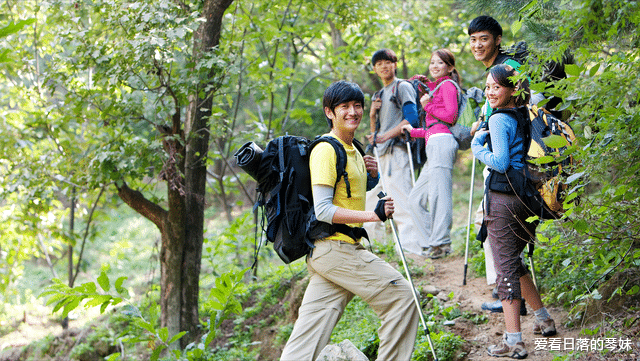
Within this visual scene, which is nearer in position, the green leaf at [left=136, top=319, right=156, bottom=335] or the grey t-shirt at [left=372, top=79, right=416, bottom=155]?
the green leaf at [left=136, top=319, right=156, bottom=335]

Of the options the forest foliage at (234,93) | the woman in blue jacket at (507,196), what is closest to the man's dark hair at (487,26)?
the forest foliage at (234,93)

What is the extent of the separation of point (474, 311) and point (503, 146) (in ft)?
6.61

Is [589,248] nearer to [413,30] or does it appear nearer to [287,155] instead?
[287,155]

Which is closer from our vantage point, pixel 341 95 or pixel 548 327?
pixel 341 95

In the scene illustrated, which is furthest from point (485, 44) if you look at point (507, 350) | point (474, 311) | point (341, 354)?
point (341, 354)

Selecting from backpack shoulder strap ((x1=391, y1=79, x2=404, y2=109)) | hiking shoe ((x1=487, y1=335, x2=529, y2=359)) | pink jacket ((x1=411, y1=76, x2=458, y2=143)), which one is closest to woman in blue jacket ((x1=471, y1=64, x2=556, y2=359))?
hiking shoe ((x1=487, y1=335, x2=529, y2=359))

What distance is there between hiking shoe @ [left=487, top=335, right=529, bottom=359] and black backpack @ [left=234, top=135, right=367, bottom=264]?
4.85 ft

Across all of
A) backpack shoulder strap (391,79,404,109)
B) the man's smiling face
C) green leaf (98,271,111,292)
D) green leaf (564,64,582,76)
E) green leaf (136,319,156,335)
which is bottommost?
green leaf (136,319,156,335)

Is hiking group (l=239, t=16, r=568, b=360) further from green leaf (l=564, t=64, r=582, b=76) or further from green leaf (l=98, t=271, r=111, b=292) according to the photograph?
green leaf (l=98, t=271, r=111, b=292)

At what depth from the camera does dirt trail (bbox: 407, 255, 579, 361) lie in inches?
165

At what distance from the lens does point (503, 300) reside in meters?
3.75

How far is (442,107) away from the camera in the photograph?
232 inches

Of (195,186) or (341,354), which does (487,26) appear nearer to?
(341,354)

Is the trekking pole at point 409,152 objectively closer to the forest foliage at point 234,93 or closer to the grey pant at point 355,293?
the forest foliage at point 234,93
